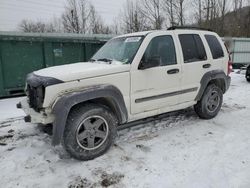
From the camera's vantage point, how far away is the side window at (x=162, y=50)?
4.36 meters

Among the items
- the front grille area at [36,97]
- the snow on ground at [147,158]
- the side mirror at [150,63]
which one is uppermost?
the side mirror at [150,63]

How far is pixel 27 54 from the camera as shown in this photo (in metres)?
8.36

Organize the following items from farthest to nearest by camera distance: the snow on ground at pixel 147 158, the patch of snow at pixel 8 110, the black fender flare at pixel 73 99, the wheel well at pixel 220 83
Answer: the patch of snow at pixel 8 110 < the wheel well at pixel 220 83 < the black fender flare at pixel 73 99 < the snow on ground at pixel 147 158

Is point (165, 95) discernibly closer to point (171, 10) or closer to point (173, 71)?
point (173, 71)

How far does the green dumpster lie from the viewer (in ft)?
26.0

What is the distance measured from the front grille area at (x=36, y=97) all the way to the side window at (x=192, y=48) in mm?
2807

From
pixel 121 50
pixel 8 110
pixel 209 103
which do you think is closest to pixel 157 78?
pixel 121 50

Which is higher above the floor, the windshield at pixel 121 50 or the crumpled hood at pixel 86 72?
the windshield at pixel 121 50

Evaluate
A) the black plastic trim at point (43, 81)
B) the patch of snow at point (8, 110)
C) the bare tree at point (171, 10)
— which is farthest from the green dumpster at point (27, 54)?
the bare tree at point (171, 10)

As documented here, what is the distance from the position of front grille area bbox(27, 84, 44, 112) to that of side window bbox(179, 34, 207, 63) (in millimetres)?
2807

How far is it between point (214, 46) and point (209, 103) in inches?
50.4

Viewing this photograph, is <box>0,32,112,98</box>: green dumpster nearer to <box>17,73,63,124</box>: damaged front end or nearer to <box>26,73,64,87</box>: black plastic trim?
<box>17,73,63,124</box>: damaged front end

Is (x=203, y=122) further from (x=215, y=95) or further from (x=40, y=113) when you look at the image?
(x=40, y=113)

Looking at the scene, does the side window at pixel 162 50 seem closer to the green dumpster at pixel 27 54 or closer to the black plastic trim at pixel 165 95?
the black plastic trim at pixel 165 95
